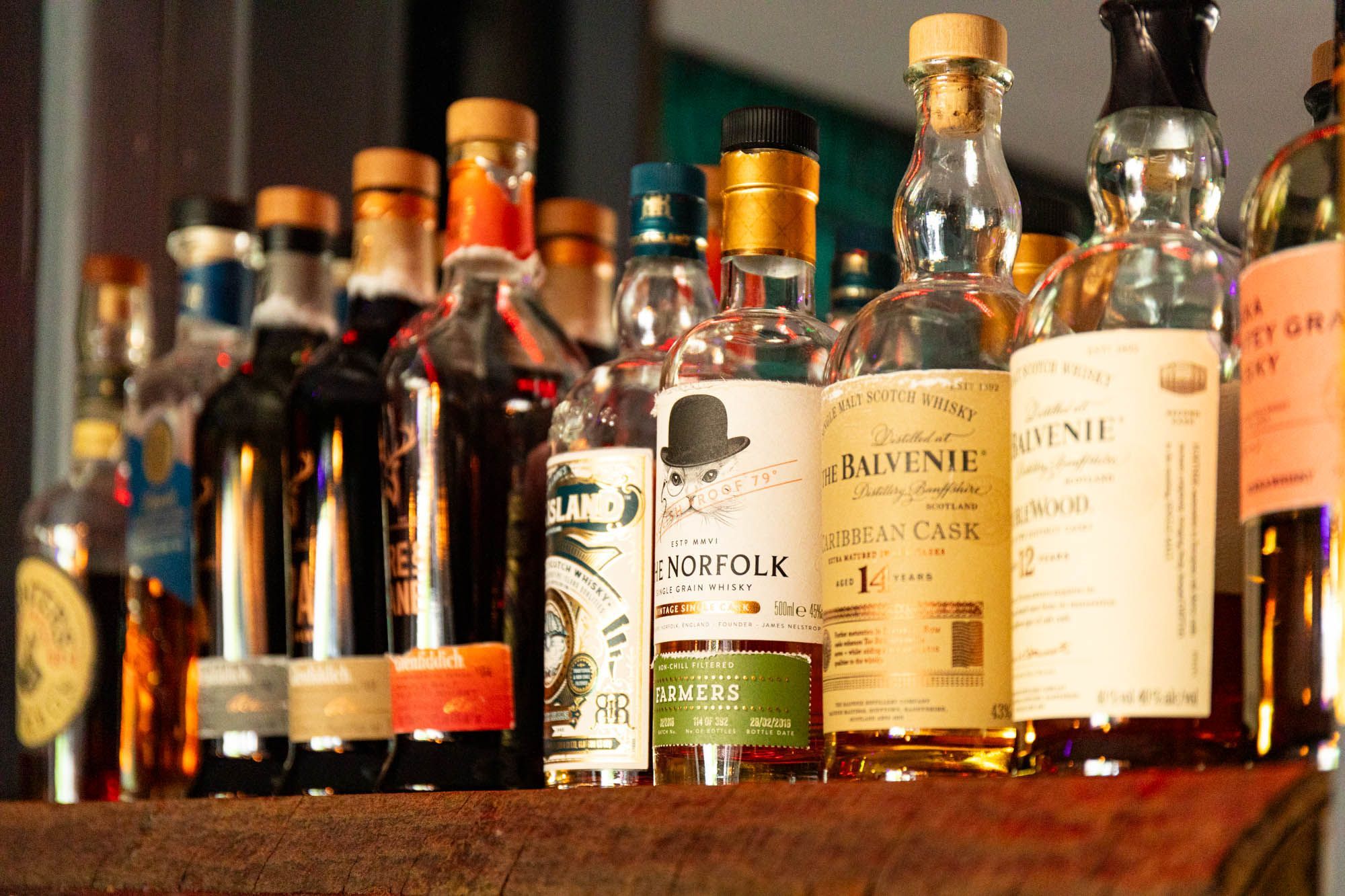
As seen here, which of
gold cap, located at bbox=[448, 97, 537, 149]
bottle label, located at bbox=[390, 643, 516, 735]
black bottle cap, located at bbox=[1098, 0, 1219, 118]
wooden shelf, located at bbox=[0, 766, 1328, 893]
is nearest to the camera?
wooden shelf, located at bbox=[0, 766, 1328, 893]

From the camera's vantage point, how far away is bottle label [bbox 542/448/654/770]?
31.4 inches

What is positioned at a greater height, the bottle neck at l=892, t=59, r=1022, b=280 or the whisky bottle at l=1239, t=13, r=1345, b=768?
the bottle neck at l=892, t=59, r=1022, b=280

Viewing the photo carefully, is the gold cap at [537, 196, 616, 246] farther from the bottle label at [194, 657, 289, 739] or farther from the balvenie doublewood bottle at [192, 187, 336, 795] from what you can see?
the bottle label at [194, 657, 289, 739]

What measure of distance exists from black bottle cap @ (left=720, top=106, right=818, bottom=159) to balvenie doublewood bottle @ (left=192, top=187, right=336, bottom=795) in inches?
15.9

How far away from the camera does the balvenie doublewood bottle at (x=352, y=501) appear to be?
0.96 meters

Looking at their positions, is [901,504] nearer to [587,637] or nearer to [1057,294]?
[1057,294]

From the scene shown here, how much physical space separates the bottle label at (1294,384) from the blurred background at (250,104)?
2.30ft

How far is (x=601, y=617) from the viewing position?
81cm

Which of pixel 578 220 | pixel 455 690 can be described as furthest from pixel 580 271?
pixel 455 690

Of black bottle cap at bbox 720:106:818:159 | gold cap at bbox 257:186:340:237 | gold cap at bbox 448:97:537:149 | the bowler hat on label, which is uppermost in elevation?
gold cap at bbox 448:97:537:149

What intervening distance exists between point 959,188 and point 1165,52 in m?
0.12

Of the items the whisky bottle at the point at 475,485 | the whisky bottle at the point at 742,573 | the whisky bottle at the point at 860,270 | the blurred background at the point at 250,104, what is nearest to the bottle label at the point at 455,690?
the whisky bottle at the point at 475,485

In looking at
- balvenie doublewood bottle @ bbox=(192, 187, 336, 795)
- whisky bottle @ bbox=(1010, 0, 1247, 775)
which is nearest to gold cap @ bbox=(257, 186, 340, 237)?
balvenie doublewood bottle @ bbox=(192, 187, 336, 795)

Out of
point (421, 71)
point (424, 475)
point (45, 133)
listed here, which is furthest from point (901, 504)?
point (45, 133)
